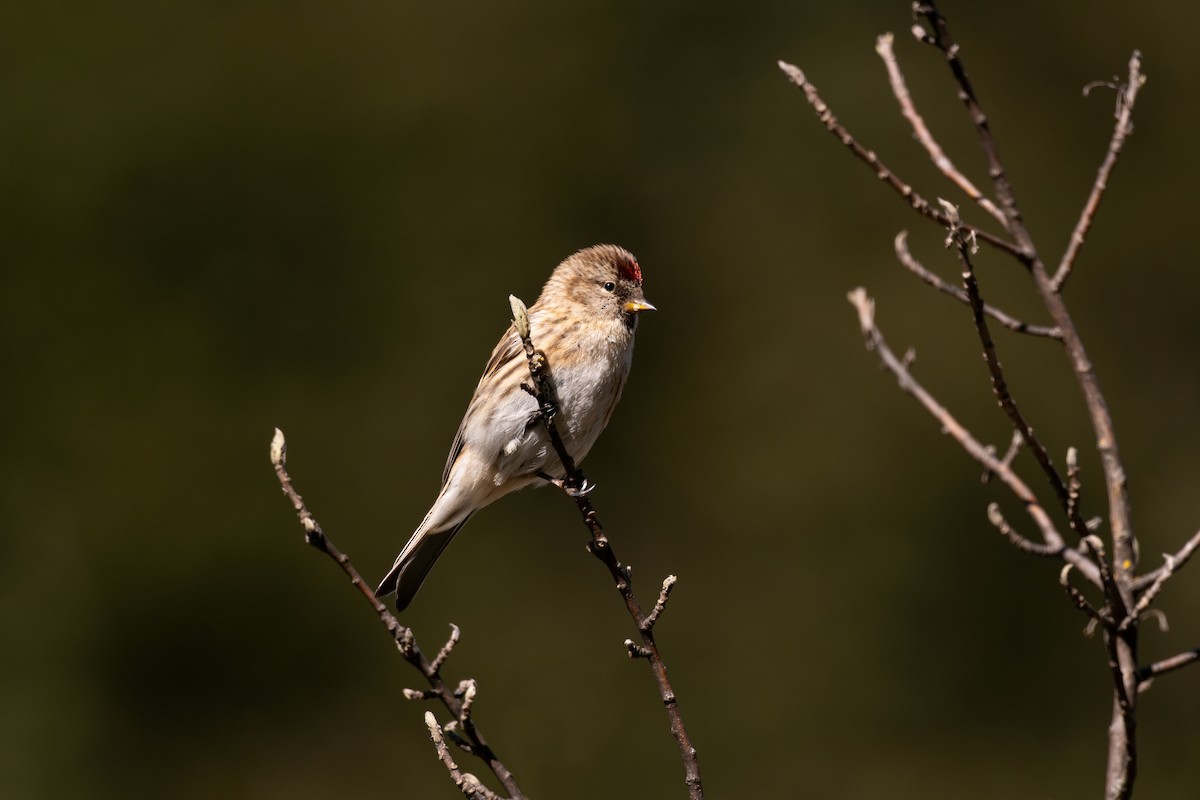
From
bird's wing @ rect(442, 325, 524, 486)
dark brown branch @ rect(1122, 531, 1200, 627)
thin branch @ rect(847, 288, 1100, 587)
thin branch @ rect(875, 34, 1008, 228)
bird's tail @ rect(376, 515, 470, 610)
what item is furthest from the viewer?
bird's wing @ rect(442, 325, 524, 486)

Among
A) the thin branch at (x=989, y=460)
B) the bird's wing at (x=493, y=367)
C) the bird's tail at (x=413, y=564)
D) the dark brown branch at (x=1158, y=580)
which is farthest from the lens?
the bird's wing at (x=493, y=367)

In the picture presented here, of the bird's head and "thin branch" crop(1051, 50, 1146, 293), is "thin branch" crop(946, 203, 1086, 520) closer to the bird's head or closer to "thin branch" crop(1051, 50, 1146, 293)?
"thin branch" crop(1051, 50, 1146, 293)

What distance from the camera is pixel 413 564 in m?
4.05

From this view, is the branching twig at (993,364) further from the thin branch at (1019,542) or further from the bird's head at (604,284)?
the bird's head at (604,284)

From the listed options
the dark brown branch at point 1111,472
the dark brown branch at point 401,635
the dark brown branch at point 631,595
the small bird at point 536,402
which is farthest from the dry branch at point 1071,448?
the small bird at point 536,402

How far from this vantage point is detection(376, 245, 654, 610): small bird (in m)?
3.87

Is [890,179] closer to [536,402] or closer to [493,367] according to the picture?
[536,402]

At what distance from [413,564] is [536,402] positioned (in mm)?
632

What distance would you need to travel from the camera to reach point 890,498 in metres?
8.79

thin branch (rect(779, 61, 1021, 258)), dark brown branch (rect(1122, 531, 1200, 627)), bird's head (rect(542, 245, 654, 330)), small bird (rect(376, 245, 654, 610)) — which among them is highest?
bird's head (rect(542, 245, 654, 330))

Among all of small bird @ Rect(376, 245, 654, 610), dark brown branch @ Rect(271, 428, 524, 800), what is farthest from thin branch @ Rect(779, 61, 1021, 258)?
small bird @ Rect(376, 245, 654, 610)

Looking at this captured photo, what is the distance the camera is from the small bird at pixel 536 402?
3873 mm

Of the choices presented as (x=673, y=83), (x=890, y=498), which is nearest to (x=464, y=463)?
(x=890, y=498)

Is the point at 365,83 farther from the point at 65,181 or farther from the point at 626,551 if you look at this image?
the point at 626,551
